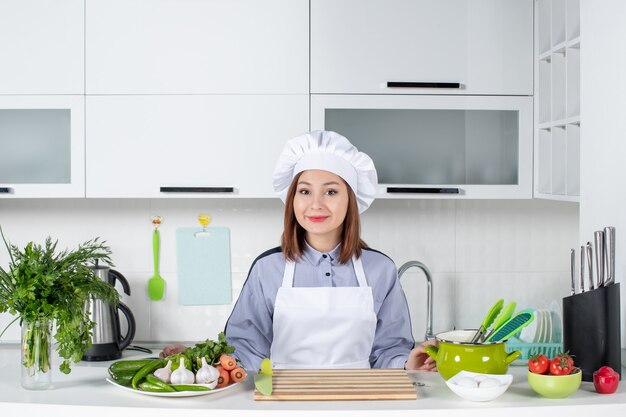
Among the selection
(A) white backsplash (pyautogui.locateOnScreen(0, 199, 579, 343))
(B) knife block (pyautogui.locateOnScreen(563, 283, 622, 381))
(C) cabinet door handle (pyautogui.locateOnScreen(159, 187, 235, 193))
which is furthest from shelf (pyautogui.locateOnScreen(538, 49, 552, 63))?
(C) cabinet door handle (pyautogui.locateOnScreen(159, 187, 235, 193))

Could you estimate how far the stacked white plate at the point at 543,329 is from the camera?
8.82 ft

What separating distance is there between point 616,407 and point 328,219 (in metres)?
0.93

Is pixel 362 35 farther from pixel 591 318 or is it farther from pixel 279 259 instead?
pixel 591 318

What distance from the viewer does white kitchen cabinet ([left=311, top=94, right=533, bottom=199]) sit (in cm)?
274

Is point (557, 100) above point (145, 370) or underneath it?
above

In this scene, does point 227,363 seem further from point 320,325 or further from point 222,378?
point 320,325

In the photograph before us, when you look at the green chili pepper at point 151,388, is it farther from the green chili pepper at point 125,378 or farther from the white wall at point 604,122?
the white wall at point 604,122

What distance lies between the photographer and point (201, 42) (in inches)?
106

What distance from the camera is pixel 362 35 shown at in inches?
106

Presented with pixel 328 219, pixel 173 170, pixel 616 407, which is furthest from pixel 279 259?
pixel 616 407

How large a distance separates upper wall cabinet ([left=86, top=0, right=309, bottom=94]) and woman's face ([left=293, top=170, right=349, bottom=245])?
1.81 feet

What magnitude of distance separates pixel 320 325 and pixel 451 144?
0.89 m

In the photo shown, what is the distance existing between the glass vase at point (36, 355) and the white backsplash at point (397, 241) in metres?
1.36

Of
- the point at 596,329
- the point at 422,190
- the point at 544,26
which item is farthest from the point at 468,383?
the point at 544,26
